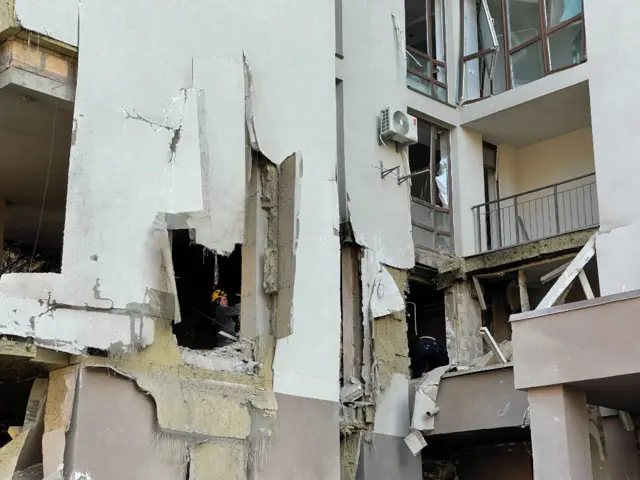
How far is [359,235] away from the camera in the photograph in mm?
16359

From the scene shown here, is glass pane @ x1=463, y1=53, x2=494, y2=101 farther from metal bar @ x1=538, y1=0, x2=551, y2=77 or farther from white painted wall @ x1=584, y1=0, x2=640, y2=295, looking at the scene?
white painted wall @ x1=584, y1=0, x2=640, y2=295

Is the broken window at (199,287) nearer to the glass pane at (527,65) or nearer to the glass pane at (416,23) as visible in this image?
the glass pane at (527,65)

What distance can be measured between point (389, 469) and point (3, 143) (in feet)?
25.6

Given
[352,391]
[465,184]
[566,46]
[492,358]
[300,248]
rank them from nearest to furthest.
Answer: [300,248] → [352,391] → [492,358] → [566,46] → [465,184]

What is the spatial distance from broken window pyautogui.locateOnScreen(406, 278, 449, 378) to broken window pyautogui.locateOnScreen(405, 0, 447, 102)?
3.87m

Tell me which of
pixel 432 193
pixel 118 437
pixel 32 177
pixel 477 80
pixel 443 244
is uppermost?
pixel 477 80

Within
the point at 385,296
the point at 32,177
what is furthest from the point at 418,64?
the point at 32,177

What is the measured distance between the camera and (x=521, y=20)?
2011cm

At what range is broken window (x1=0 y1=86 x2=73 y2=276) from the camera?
11680mm

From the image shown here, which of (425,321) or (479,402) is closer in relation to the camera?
(479,402)

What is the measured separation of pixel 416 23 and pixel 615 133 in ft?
20.7

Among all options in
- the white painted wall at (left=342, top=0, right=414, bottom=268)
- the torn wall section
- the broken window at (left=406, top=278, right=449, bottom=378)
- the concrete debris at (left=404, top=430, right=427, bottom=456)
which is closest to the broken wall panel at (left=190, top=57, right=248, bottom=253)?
the torn wall section

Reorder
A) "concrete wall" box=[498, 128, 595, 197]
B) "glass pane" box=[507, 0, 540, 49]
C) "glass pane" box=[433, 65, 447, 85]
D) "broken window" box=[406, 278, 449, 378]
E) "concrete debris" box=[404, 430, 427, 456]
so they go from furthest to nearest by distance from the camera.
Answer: "glass pane" box=[433, 65, 447, 85] → "glass pane" box=[507, 0, 540, 49] → "concrete wall" box=[498, 128, 595, 197] → "broken window" box=[406, 278, 449, 378] → "concrete debris" box=[404, 430, 427, 456]

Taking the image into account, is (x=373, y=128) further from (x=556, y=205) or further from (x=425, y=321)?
(x=425, y=321)
